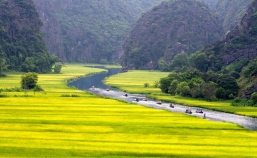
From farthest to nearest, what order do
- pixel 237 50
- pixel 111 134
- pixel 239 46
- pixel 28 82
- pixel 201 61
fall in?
1. pixel 201 61
2. pixel 239 46
3. pixel 237 50
4. pixel 28 82
5. pixel 111 134

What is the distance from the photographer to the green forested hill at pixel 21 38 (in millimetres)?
147625

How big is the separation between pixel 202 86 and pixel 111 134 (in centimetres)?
4375

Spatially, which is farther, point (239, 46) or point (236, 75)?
point (239, 46)

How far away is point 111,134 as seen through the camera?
1612 inches

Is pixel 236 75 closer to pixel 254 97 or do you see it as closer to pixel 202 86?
pixel 202 86

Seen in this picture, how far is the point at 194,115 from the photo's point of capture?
58875 millimetres

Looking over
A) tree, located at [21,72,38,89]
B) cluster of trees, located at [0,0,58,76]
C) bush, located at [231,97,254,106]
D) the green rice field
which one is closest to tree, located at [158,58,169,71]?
cluster of trees, located at [0,0,58,76]

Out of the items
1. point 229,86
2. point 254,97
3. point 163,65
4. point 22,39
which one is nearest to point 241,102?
point 254,97

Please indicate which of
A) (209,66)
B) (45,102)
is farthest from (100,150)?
(209,66)

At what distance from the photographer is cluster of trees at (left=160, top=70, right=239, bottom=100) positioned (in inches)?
3165

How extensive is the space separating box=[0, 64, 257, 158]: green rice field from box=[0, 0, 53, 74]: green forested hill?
299 feet

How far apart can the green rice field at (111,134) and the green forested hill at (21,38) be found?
299ft

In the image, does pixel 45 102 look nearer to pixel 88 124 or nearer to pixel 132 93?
pixel 88 124

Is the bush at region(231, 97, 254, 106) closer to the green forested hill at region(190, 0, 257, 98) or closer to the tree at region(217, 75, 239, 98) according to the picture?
the tree at region(217, 75, 239, 98)
